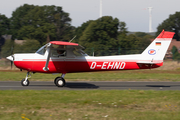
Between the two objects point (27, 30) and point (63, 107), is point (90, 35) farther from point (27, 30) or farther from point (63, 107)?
point (63, 107)

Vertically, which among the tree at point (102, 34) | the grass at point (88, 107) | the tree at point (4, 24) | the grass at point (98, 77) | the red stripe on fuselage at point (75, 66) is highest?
the tree at point (4, 24)

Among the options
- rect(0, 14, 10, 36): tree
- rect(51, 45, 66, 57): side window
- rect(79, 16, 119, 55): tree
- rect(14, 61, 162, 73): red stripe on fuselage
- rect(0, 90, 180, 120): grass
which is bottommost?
rect(0, 90, 180, 120): grass

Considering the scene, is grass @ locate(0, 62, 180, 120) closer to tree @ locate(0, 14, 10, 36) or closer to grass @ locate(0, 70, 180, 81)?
grass @ locate(0, 70, 180, 81)

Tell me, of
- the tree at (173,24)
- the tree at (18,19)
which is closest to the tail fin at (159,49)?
the tree at (18,19)

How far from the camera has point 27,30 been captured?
152ft

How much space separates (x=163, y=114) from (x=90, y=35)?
3103 cm

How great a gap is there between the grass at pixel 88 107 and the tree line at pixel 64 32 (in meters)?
18.4

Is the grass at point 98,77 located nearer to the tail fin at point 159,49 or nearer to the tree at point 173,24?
the tail fin at point 159,49

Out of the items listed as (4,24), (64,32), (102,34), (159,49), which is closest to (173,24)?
(64,32)

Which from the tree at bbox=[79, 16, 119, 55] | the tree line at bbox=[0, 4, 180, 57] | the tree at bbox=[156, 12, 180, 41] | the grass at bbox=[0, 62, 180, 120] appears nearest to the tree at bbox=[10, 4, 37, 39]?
the tree line at bbox=[0, 4, 180, 57]

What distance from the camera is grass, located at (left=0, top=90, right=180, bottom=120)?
6098 mm

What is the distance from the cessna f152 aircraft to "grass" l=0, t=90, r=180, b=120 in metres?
3.34

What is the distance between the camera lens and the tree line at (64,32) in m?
33.0

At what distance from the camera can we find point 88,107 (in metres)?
7.08
